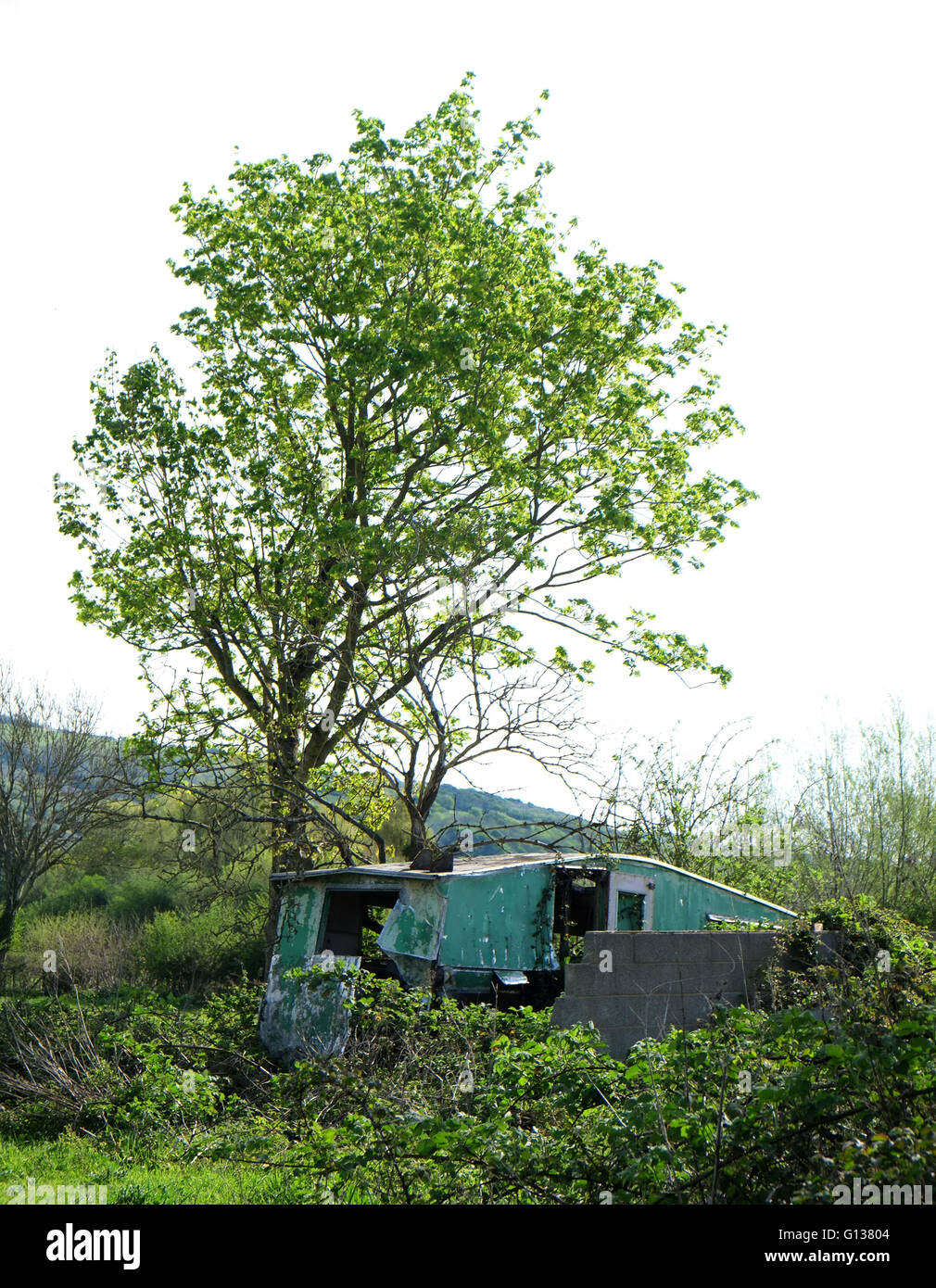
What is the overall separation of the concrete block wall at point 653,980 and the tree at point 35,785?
72.7 feet

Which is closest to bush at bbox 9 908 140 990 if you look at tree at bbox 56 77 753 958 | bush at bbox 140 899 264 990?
bush at bbox 140 899 264 990

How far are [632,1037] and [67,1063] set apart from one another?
6969 millimetres

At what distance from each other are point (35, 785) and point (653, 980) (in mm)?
27065

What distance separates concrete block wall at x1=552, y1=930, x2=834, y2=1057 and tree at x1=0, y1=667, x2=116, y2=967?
22172 mm

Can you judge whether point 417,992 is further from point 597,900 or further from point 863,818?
point 863,818

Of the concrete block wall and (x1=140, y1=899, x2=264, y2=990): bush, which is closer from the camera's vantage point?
the concrete block wall

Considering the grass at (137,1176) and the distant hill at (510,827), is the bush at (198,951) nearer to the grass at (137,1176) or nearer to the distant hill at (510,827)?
the distant hill at (510,827)

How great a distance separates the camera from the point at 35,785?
105 feet

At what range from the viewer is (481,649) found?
833 inches

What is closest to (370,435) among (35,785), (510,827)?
(510,827)

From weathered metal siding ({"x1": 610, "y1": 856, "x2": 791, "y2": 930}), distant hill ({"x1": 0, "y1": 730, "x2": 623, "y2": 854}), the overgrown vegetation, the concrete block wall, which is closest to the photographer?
the overgrown vegetation

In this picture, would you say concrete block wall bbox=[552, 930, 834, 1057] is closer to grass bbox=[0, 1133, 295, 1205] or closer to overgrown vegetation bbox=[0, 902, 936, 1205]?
overgrown vegetation bbox=[0, 902, 936, 1205]

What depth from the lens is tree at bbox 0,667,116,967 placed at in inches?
1199

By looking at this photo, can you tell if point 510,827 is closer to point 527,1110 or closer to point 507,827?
point 507,827
